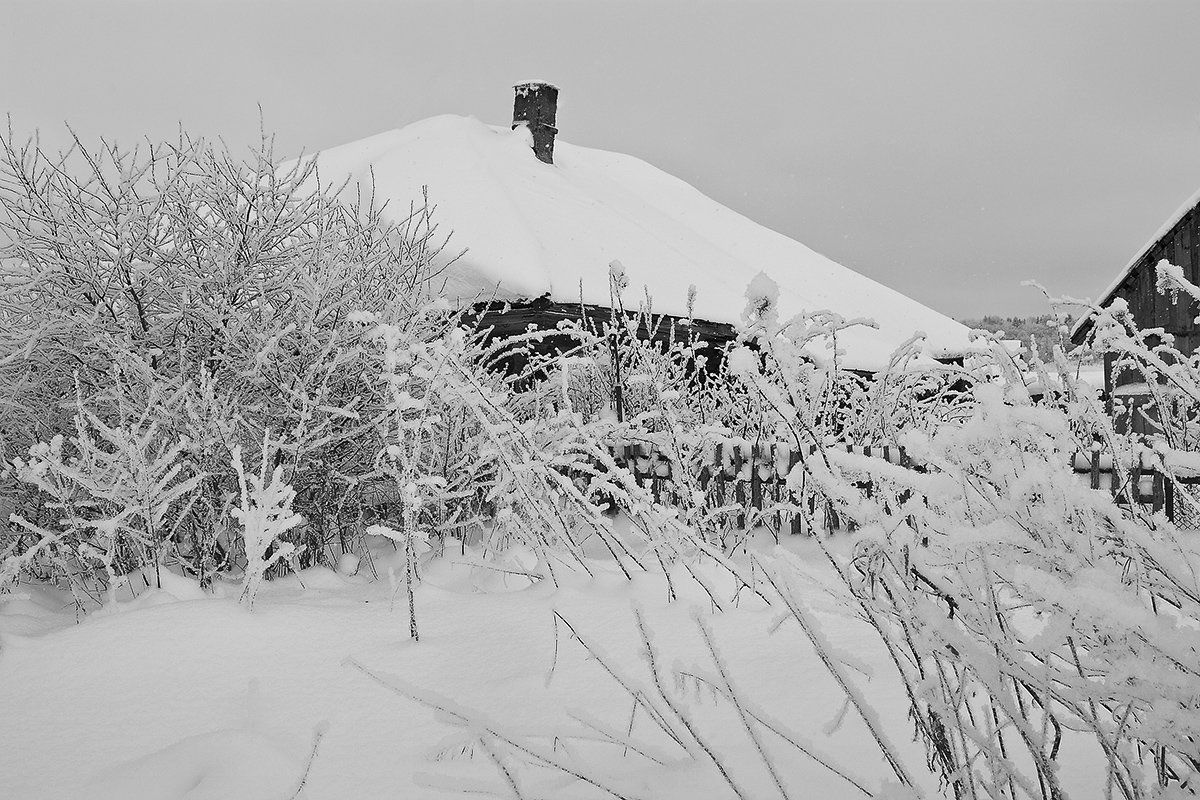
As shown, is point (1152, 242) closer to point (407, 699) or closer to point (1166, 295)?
point (1166, 295)

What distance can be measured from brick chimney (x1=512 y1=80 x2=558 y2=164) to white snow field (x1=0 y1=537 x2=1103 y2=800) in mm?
11712

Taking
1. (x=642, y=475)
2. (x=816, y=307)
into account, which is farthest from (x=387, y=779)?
(x=816, y=307)

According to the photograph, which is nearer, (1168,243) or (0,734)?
(0,734)

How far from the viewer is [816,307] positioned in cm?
1379

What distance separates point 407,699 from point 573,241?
27.6ft

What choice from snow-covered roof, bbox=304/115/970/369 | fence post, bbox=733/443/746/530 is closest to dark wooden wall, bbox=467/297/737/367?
snow-covered roof, bbox=304/115/970/369

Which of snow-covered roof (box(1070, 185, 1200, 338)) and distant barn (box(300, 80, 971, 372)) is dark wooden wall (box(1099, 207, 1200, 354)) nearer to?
snow-covered roof (box(1070, 185, 1200, 338))

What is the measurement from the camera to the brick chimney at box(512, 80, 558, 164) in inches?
549

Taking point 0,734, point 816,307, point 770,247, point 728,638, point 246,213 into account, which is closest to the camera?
point 0,734

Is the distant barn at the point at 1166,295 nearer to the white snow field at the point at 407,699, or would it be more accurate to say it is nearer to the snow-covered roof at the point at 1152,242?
the snow-covered roof at the point at 1152,242

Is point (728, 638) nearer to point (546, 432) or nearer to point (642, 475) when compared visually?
point (546, 432)

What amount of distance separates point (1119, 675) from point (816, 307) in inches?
520

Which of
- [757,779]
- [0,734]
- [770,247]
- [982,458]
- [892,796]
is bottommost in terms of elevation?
[0,734]

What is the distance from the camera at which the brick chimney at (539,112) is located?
13953mm
